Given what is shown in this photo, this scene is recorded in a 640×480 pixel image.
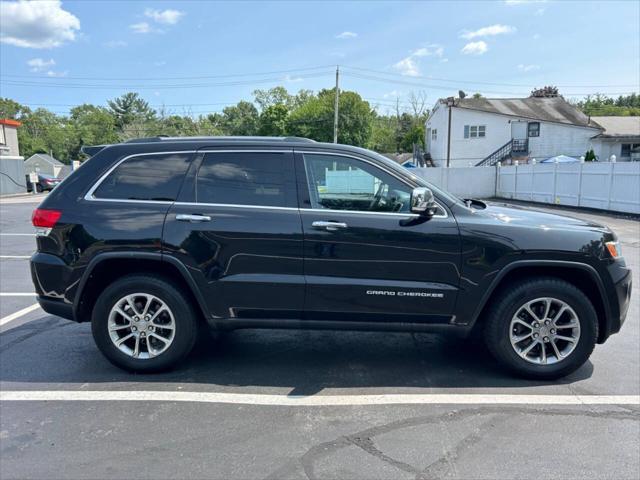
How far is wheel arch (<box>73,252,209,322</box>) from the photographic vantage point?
3.82 metres

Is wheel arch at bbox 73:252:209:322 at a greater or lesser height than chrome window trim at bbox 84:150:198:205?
lesser

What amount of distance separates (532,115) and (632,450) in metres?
42.0

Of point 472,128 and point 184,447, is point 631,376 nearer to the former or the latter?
point 184,447

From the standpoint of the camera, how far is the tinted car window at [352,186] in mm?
3828

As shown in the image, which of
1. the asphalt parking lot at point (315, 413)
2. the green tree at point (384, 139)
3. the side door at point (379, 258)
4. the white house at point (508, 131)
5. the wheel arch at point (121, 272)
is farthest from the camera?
the green tree at point (384, 139)

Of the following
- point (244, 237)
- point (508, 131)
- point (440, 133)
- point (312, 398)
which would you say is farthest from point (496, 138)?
point (312, 398)

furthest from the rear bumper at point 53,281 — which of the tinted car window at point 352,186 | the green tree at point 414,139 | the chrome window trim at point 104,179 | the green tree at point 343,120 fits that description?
the green tree at point 414,139

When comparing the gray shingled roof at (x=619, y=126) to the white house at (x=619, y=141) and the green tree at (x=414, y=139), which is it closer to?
the white house at (x=619, y=141)

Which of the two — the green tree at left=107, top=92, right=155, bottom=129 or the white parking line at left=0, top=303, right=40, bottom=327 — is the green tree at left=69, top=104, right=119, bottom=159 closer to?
the green tree at left=107, top=92, right=155, bottom=129

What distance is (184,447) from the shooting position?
2.95 m

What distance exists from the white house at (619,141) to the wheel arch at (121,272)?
4127 centimetres

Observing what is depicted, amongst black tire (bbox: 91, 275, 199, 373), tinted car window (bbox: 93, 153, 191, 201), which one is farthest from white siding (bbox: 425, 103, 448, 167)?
black tire (bbox: 91, 275, 199, 373)

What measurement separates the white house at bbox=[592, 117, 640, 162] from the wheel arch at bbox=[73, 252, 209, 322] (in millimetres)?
41270

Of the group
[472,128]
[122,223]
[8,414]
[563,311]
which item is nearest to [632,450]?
[563,311]
